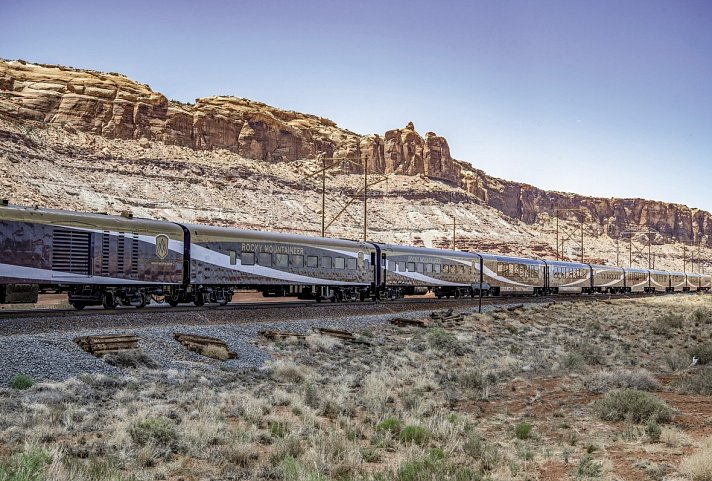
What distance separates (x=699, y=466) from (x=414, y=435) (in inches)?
146

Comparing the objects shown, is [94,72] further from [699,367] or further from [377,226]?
[699,367]

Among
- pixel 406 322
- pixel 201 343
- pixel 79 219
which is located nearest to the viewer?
pixel 201 343

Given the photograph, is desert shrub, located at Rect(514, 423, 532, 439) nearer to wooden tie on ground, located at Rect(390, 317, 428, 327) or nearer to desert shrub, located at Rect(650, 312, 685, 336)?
wooden tie on ground, located at Rect(390, 317, 428, 327)

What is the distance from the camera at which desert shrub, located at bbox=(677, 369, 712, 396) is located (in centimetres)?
1376

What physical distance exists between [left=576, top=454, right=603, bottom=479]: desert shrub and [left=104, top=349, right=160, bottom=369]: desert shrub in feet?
28.1

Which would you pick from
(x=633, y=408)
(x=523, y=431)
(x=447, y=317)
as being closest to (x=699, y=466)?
(x=523, y=431)

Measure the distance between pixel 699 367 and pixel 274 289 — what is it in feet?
52.8

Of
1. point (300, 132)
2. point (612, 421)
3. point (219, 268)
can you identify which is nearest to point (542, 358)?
point (612, 421)

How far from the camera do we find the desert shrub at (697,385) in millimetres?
13764

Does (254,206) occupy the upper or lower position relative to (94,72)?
lower

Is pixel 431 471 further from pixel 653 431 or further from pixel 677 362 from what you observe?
pixel 677 362

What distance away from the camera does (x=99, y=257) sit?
19.8 m

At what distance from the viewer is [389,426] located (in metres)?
10.0

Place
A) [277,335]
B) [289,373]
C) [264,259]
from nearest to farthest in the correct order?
[289,373] → [277,335] → [264,259]
